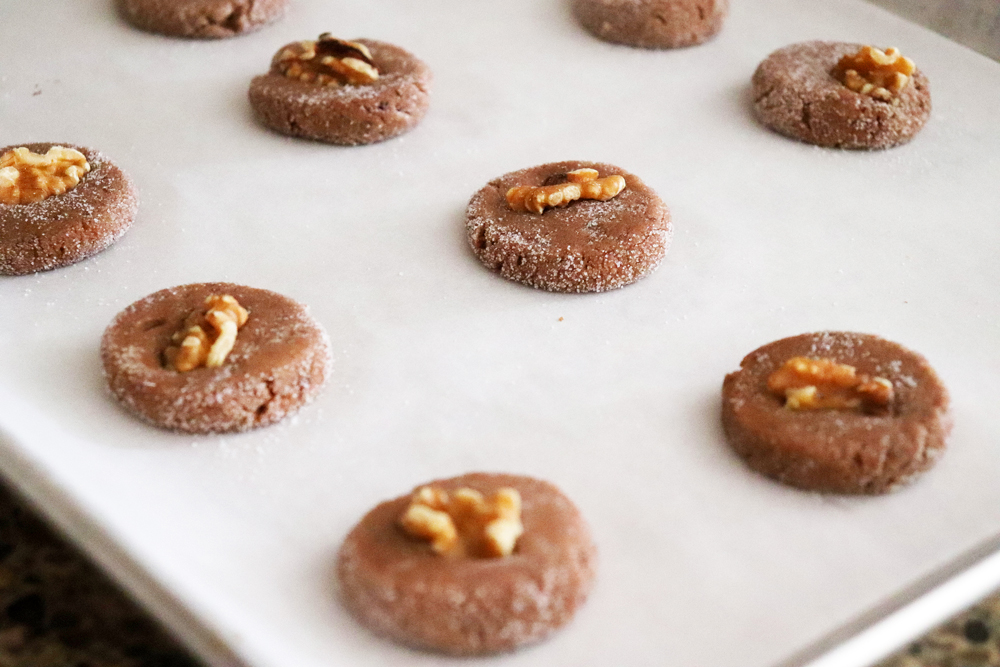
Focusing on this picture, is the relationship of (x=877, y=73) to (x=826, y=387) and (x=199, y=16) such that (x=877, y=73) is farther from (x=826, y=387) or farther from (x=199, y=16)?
(x=199, y=16)

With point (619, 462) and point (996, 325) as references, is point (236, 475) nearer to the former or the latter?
point (619, 462)

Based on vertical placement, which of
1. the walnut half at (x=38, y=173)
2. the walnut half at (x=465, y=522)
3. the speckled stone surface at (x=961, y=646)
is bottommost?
the speckled stone surface at (x=961, y=646)

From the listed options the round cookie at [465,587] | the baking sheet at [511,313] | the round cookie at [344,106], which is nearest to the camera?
the round cookie at [465,587]

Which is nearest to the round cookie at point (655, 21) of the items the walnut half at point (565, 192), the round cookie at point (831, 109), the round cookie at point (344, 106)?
the round cookie at point (831, 109)

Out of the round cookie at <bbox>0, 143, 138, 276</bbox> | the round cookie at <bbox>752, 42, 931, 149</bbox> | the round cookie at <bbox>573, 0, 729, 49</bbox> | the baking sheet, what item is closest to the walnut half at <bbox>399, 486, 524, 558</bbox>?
the baking sheet

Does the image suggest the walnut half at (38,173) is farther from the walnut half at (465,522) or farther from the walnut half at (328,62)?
the walnut half at (465,522)

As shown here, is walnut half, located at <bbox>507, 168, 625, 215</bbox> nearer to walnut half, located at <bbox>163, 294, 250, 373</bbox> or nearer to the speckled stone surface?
walnut half, located at <bbox>163, 294, 250, 373</bbox>

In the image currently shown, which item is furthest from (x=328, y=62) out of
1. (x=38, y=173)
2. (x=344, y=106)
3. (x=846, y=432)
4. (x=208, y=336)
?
(x=846, y=432)
